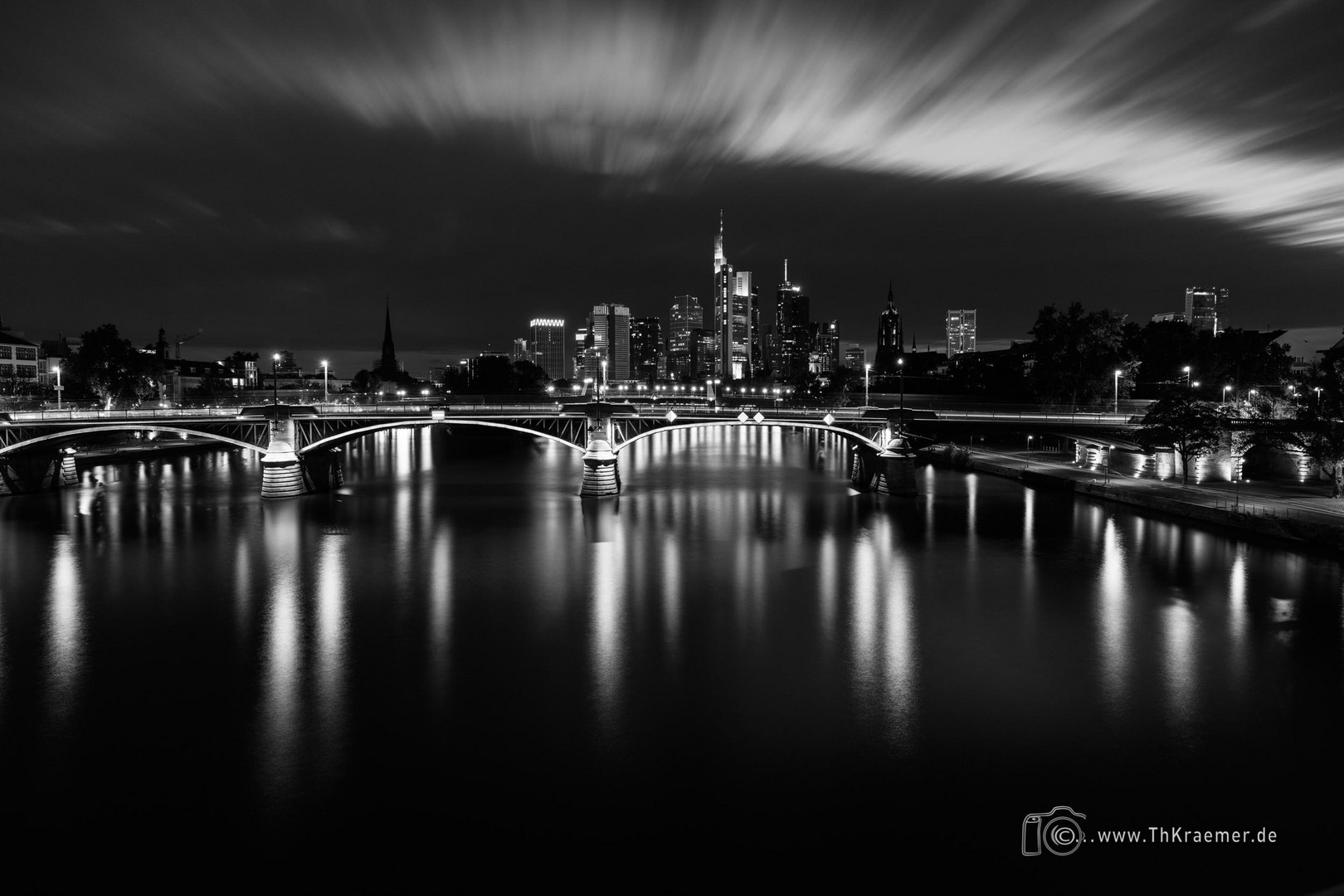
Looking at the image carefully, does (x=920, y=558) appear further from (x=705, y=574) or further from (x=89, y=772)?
(x=89, y=772)

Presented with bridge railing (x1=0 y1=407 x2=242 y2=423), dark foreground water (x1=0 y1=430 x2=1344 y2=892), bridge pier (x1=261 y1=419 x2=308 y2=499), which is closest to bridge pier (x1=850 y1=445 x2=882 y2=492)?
dark foreground water (x1=0 y1=430 x2=1344 y2=892)

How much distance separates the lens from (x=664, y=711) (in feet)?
73.0

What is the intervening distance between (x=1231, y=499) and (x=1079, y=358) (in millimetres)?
42288

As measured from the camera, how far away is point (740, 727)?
69.2 feet

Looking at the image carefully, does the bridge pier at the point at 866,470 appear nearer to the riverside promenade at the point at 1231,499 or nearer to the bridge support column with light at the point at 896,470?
the bridge support column with light at the point at 896,470

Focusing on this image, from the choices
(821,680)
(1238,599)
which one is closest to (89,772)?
(821,680)

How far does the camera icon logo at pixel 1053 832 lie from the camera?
1558 centimetres

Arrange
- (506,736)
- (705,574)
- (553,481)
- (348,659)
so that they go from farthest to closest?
(553,481) → (705,574) → (348,659) → (506,736)

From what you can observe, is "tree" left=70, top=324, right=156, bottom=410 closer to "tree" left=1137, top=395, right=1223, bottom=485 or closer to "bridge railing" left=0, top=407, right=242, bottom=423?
"bridge railing" left=0, top=407, right=242, bottom=423

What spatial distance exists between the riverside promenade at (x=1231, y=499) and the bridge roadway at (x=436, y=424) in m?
5.00

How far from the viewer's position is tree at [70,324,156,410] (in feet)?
310

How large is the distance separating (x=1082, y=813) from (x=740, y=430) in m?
133

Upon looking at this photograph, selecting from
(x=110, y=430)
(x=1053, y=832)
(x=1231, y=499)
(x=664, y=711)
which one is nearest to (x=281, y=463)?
(x=110, y=430)

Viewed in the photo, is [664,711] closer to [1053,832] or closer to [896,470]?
[1053,832]
